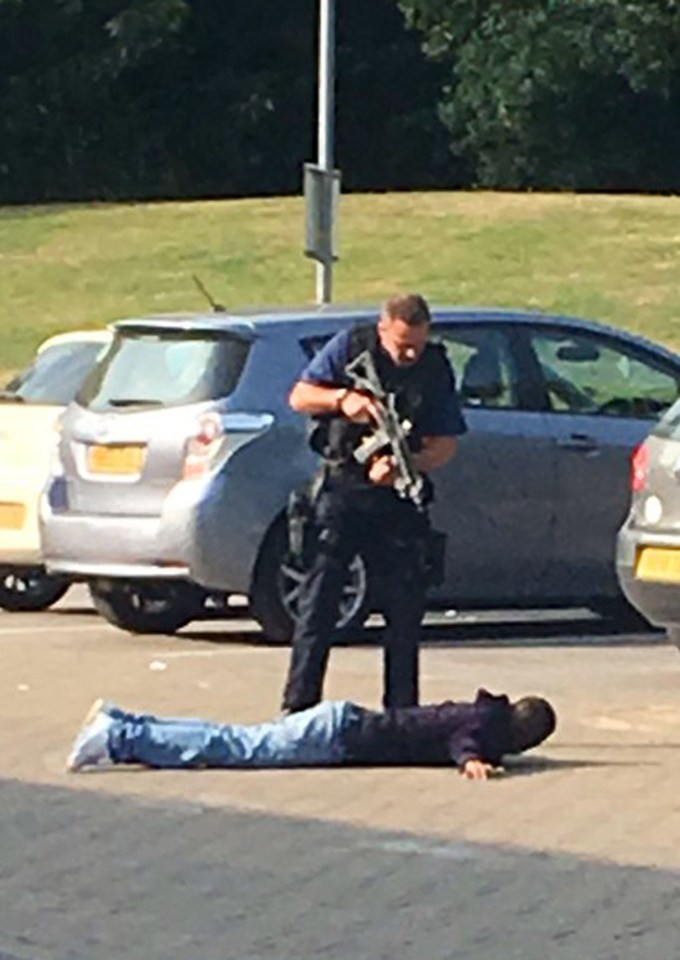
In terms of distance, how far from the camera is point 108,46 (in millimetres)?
61688

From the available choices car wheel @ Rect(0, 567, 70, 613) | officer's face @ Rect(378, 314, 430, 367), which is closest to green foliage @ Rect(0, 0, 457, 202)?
car wheel @ Rect(0, 567, 70, 613)

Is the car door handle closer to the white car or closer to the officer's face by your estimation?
the white car

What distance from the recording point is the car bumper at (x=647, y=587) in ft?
38.2

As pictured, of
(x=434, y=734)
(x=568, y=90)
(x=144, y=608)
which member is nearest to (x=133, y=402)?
(x=144, y=608)

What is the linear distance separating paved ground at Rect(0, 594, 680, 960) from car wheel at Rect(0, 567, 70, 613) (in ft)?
13.1

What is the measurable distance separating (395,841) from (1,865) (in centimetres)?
124

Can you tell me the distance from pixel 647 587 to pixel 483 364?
10.4ft

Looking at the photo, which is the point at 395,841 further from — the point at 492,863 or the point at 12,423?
the point at 12,423

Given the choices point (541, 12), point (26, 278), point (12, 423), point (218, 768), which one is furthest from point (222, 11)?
point (218, 768)

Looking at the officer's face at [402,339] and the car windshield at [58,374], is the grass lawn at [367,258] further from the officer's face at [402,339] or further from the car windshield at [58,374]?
the officer's face at [402,339]

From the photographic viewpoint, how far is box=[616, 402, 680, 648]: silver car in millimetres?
11695

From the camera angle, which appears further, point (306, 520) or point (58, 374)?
point (58, 374)

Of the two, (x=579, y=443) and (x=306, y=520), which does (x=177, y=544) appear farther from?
(x=306, y=520)

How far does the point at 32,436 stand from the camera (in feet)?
52.9
